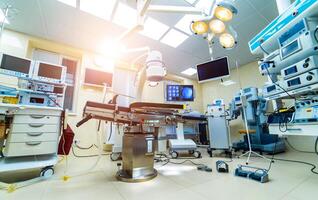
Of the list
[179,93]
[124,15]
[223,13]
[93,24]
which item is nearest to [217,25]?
[223,13]

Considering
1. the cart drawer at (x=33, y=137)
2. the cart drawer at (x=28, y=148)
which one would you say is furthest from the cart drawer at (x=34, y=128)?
the cart drawer at (x=28, y=148)

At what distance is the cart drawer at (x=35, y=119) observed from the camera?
5.14 feet

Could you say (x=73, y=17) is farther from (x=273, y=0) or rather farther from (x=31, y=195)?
(x=273, y=0)

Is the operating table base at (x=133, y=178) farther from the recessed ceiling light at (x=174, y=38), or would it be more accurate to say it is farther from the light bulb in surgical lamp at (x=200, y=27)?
the recessed ceiling light at (x=174, y=38)

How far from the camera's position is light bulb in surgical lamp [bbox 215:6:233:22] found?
1289 millimetres

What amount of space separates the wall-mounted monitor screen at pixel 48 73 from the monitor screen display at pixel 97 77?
1.34m

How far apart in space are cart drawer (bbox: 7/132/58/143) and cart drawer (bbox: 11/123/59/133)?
3 cm

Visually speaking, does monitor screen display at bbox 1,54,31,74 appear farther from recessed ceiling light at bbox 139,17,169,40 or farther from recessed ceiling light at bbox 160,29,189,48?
recessed ceiling light at bbox 160,29,189,48

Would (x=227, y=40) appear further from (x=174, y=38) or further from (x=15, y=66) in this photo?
(x=15, y=66)

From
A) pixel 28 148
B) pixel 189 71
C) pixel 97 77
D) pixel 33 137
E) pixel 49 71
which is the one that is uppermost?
Result: pixel 189 71

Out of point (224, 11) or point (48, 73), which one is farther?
point (48, 73)

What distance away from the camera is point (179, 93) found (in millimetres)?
3205

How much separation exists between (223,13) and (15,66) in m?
2.81

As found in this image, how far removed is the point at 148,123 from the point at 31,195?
1236 millimetres
